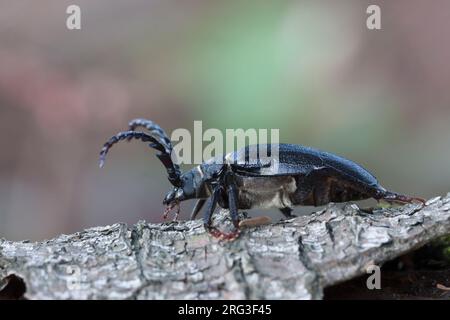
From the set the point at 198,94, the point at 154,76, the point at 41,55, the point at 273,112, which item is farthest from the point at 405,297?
the point at 41,55

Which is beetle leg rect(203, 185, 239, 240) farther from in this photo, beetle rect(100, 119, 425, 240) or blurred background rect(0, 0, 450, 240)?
blurred background rect(0, 0, 450, 240)

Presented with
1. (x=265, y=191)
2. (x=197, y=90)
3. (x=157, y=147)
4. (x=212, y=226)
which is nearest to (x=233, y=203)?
(x=212, y=226)

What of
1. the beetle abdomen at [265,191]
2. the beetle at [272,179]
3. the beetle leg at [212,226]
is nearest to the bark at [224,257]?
the beetle leg at [212,226]

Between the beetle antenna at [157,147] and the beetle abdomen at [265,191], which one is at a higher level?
the beetle antenna at [157,147]

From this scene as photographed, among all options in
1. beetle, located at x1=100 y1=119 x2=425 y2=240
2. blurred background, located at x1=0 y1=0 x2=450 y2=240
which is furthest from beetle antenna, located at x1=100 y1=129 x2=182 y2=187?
blurred background, located at x1=0 y1=0 x2=450 y2=240

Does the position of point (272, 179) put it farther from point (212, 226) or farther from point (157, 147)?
point (157, 147)

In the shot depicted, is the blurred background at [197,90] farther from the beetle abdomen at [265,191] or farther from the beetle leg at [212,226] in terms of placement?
the beetle leg at [212,226]
